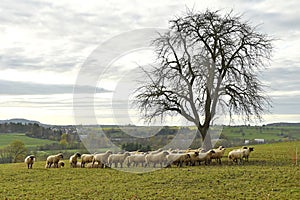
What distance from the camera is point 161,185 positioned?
15523mm

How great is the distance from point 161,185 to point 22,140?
60349 millimetres

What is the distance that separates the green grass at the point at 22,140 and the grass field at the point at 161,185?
48.6 m

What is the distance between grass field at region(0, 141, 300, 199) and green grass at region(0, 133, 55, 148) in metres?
48.6

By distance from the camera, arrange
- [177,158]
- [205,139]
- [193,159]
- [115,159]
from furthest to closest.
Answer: [205,139] < [115,159] < [193,159] < [177,158]

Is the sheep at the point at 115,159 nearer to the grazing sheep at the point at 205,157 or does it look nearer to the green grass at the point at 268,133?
the grazing sheep at the point at 205,157

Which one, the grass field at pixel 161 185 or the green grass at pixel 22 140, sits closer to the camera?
the grass field at pixel 161 185

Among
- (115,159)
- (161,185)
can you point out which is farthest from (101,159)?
(161,185)

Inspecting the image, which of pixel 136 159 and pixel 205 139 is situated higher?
pixel 205 139

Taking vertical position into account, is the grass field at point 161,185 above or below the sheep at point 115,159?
below

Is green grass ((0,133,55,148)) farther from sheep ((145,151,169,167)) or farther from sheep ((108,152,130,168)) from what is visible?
sheep ((145,151,169,167))

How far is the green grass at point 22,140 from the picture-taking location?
66.6 meters

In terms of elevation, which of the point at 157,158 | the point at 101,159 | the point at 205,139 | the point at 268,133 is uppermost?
the point at 268,133

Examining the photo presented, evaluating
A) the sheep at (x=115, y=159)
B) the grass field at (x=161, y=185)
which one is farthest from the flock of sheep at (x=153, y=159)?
the grass field at (x=161, y=185)

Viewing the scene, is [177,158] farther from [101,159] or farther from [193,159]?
[101,159]
